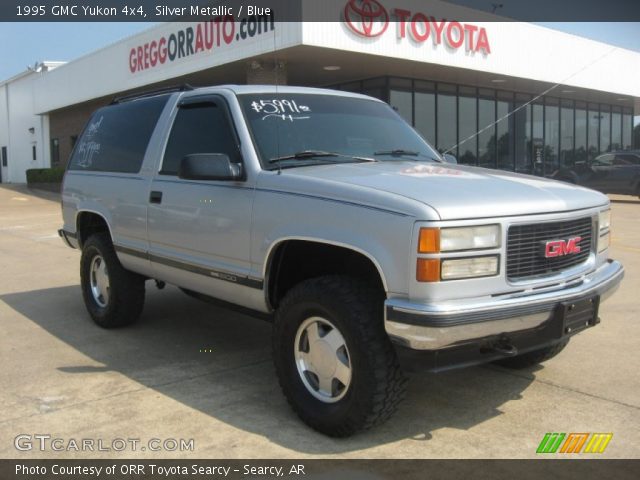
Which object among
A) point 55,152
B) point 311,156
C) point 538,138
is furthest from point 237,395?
point 55,152

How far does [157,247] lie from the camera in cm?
492

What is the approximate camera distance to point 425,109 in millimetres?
20625

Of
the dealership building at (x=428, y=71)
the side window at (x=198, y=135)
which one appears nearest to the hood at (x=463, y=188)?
the side window at (x=198, y=135)

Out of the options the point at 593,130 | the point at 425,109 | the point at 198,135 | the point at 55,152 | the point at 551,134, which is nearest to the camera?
the point at 198,135

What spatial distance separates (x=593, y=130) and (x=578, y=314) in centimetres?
2777

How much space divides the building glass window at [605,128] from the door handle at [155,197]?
28.0 m

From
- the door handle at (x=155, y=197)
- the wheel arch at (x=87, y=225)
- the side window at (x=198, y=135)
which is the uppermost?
the side window at (x=198, y=135)

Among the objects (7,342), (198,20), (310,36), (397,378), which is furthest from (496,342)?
(198,20)

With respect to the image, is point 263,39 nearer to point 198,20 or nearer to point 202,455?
point 198,20

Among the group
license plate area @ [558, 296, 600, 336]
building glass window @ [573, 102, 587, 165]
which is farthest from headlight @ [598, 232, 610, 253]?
building glass window @ [573, 102, 587, 165]

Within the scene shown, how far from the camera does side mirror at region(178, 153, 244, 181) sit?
13.2 ft

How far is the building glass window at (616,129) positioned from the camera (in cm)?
2942

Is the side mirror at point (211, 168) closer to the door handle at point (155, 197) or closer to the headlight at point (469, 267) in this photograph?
the door handle at point (155, 197)

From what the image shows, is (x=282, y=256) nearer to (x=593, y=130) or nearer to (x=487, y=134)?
(x=487, y=134)
